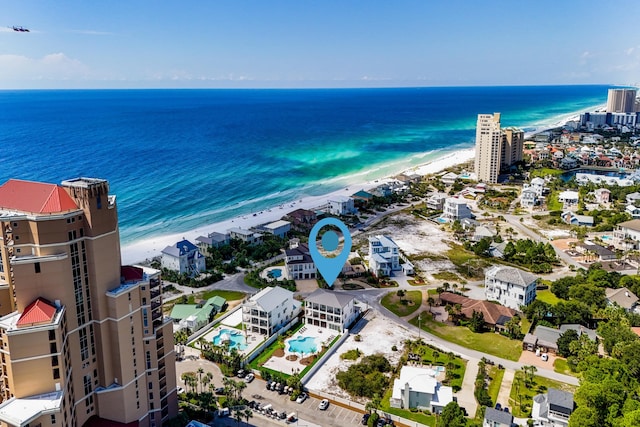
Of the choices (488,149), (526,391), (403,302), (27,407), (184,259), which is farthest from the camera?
(488,149)

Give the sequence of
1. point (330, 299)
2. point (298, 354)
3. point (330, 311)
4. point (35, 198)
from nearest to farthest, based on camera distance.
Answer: point (35, 198) < point (298, 354) < point (330, 311) < point (330, 299)

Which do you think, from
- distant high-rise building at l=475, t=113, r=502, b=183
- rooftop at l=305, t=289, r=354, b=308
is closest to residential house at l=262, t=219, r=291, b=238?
rooftop at l=305, t=289, r=354, b=308

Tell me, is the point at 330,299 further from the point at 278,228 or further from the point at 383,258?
the point at 278,228

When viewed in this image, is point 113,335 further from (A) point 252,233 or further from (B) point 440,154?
(B) point 440,154

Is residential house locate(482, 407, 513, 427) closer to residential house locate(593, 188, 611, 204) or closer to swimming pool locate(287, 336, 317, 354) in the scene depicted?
swimming pool locate(287, 336, 317, 354)

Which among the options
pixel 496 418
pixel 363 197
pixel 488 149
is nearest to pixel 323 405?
pixel 496 418

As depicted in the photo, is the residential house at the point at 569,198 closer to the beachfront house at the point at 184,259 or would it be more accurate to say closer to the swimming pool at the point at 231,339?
the beachfront house at the point at 184,259

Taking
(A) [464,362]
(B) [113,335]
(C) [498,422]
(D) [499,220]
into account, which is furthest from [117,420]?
(D) [499,220]

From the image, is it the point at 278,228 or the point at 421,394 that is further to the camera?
the point at 278,228
